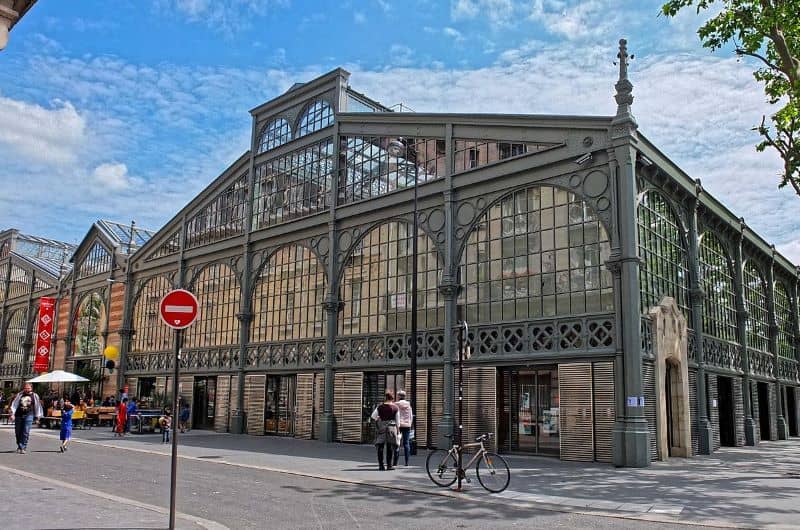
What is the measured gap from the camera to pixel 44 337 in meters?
49.4

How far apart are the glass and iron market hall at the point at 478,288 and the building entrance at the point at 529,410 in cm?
6

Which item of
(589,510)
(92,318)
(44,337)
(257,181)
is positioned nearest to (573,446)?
(589,510)

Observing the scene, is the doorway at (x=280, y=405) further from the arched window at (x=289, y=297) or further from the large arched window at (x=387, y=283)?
the large arched window at (x=387, y=283)

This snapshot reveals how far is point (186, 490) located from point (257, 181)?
2373cm

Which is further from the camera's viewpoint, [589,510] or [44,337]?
[44,337]

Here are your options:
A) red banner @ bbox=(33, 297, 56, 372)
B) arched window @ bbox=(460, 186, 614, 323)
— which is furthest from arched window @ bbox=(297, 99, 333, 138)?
red banner @ bbox=(33, 297, 56, 372)

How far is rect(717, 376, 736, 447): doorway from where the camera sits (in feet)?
90.9

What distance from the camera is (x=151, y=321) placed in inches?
1586

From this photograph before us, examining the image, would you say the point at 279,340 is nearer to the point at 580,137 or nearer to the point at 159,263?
the point at 159,263

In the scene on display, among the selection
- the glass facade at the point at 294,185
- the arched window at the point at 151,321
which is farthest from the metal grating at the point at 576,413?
the arched window at the point at 151,321

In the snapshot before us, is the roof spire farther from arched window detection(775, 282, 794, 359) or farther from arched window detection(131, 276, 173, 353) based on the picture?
arched window detection(131, 276, 173, 353)

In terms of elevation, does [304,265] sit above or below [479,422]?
above

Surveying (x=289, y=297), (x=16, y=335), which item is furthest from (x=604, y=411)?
(x=16, y=335)

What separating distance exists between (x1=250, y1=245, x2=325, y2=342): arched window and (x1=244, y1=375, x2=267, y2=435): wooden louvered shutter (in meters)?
1.96
